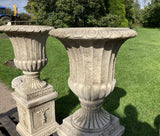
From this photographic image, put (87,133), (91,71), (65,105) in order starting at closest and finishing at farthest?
(91,71) → (87,133) → (65,105)

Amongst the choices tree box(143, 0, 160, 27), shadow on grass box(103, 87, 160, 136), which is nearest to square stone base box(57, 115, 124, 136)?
shadow on grass box(103, 87, 160, 136)

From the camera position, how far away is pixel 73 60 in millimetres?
1456

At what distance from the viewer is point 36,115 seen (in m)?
2.43

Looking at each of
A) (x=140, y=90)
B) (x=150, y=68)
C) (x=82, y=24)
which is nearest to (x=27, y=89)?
(x=140, y=90)

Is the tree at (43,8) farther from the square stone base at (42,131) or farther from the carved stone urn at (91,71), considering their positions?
the carved stone urn at (91,71)

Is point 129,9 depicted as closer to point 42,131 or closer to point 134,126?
point 134,126

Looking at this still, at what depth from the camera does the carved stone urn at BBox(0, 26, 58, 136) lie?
204 centimetres

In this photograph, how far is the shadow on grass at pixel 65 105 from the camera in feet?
11.3

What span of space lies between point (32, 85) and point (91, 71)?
4.36 ft

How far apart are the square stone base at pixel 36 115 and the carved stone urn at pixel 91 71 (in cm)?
79

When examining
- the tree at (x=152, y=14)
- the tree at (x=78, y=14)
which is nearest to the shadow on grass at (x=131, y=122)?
the tree at (x=78, y=14)

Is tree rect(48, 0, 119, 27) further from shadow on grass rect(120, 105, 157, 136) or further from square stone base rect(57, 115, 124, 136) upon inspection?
square stone base rect(57, 115, 124, 136)

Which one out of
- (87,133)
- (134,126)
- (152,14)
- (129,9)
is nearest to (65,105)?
(134,126)

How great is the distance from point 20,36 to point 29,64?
400 millimetres
